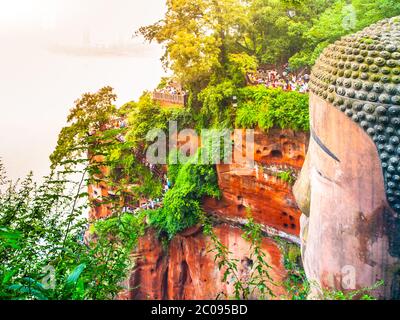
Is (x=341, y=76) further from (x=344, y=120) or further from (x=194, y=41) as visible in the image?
(x=194, y=41)

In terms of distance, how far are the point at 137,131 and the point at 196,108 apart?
1616 mm

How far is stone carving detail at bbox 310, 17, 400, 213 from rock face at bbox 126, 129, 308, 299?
570 cm

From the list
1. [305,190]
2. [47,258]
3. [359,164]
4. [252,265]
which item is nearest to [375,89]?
[359,164]

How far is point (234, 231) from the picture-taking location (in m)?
10.9

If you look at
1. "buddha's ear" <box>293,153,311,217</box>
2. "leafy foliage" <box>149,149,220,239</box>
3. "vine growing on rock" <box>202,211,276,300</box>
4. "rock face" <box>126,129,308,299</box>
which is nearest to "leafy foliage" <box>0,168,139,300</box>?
"vine growing on rock" <box>202,211,276,300</box>

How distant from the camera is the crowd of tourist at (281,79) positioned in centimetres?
1055

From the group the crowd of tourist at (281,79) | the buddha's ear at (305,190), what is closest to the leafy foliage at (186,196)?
the crowd of tourist at (281,79)

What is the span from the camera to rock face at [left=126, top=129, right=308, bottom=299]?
390 inches

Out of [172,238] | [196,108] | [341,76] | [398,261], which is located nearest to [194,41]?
[196,108]

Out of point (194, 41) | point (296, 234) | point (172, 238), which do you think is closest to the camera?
point (296, 234)

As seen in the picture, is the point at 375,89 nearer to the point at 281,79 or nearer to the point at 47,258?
the point at 47,258

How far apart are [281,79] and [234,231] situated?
364cm

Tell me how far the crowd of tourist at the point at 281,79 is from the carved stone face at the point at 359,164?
644 centimetres

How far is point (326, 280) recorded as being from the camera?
391 cm
